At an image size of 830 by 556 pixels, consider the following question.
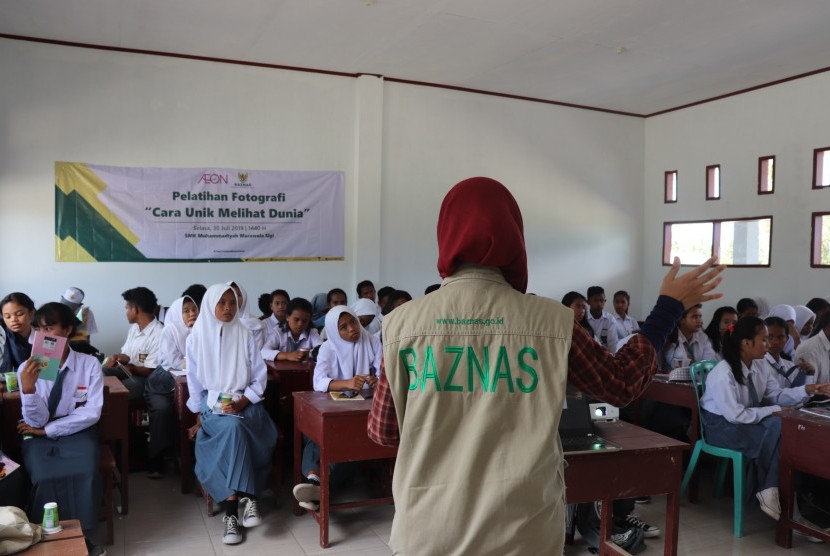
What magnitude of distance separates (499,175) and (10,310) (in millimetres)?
5465

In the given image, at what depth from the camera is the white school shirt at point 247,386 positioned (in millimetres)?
3953

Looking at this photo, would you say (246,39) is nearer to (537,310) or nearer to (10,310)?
(10,310)

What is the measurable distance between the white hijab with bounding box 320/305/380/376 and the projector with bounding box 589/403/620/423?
5.52 feet

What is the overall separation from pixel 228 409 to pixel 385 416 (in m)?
2.65

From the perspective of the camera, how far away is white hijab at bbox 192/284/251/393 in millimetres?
3941

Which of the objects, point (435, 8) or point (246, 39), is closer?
point (435, 8)

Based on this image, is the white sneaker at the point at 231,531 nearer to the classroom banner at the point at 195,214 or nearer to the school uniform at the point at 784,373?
Result: the school uniform at the point at 784,373

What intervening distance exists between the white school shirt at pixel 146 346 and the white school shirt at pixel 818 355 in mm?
4378

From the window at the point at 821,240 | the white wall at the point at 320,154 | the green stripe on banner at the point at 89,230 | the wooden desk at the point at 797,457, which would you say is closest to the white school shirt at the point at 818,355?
the wooden desk at the point at 797,457

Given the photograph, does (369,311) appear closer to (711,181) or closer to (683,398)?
(683,398)

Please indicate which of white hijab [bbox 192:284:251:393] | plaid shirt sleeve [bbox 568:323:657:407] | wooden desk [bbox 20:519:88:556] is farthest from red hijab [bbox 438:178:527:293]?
white hijab [bbox 192:284:251:393]

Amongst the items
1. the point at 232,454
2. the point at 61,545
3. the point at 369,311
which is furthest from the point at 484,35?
the point at 61,545

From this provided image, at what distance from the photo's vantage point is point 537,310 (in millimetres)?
1284

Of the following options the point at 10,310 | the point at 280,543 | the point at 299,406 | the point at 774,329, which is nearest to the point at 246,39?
the point at 10,310
